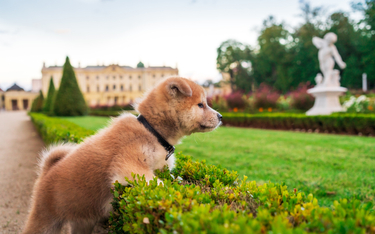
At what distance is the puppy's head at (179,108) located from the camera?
218 cm

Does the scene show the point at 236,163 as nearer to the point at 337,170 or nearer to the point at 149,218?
the point at 337,170

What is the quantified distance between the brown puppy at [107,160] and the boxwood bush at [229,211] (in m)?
0.15

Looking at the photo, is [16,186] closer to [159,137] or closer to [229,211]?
[159,137]

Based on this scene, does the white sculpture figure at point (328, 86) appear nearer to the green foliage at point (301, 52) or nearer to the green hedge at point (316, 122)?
the green hedge at point (316, 122)

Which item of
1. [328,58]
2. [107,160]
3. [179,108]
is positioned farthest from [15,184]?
[328,58]

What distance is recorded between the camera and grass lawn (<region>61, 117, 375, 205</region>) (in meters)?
3.77

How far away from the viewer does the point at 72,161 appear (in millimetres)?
1959

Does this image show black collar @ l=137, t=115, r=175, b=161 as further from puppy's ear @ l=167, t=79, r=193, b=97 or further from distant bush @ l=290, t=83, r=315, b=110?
distant bush @ l=290, t=83, r=315, b=110

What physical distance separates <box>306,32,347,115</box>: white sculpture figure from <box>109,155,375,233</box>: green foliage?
41.4 feet

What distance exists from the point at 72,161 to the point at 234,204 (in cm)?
123

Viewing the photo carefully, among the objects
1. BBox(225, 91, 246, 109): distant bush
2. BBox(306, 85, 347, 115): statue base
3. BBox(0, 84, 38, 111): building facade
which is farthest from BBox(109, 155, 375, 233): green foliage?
BBox(0, 84, 38, 111): building facade

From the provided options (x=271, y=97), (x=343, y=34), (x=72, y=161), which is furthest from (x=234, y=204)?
(x=343, y=34)

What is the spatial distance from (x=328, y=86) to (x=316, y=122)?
179 inches

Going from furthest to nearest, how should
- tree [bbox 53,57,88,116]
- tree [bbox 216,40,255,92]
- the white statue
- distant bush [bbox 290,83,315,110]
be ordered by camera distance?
tree [bbox 216,40,255,92] → tree [bbox 53,57,88,116] → distant bush [bbox 290,83,315,110] → the white statue
